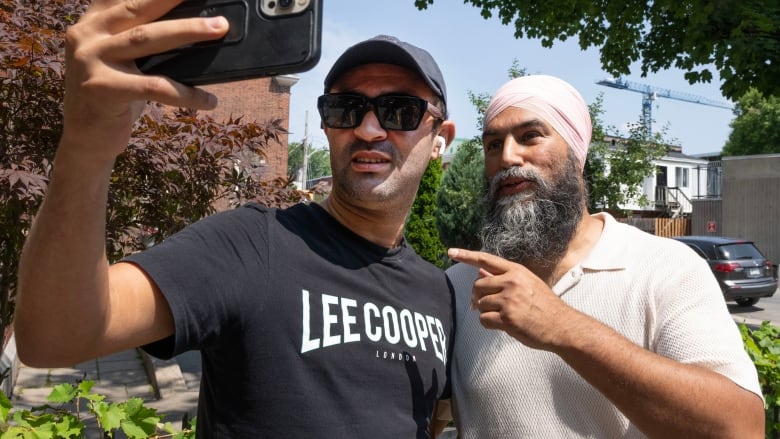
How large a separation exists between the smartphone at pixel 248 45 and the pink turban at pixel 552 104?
141 centimetres

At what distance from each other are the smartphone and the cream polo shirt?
1374 mm

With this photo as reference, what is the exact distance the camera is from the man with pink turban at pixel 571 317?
166cm

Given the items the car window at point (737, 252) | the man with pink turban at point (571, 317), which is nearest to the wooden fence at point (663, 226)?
the car window at point (737, 252)

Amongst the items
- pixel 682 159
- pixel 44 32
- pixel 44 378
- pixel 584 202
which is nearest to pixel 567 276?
pixel 584 202

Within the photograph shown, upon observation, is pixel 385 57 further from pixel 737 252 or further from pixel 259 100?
pixel 259 100

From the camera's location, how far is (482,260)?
1713 mm

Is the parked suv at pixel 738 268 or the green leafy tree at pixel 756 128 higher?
the green leafy tree at pixel 756 128

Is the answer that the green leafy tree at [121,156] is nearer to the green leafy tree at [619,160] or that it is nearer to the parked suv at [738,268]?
the parked suv at [738,268]

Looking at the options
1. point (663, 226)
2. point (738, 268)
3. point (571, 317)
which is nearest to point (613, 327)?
point (571, 317)

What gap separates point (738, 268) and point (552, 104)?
1527 cm

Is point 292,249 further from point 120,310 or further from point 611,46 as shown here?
point 611,46

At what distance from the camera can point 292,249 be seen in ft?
5.31

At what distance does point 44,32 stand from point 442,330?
277cm

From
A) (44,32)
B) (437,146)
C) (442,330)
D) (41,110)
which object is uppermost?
(44,32)
